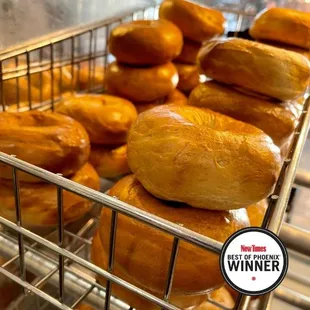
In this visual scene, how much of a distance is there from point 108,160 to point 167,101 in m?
0.21

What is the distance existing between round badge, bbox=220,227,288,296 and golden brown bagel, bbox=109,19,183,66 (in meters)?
0.49

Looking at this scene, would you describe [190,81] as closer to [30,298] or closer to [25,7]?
[25,7]

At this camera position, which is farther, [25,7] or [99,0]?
[99,0]

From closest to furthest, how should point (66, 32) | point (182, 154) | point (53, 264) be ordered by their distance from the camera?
point (182, 154)
point (53, 264)
point (66, 32)

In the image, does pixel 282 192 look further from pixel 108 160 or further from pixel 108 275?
pixel 108 160

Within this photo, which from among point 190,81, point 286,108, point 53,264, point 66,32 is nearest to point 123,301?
point 53,264

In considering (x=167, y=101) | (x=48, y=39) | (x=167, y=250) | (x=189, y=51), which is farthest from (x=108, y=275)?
(x=189, y=51)

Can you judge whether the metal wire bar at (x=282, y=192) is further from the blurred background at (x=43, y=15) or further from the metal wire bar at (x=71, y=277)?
the blurred background at (x=43, y=15)

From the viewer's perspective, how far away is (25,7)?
1.65 feet

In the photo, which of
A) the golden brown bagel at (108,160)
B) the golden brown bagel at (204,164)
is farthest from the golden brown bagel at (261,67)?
the golden brown bagel at (108,160)

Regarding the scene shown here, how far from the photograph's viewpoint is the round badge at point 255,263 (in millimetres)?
238

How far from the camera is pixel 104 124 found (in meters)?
0.59

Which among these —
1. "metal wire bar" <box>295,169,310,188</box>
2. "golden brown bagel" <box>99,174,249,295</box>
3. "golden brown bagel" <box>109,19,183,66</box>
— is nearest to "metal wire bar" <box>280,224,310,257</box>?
"metal wire bar" <box>295,169,310,188</box>

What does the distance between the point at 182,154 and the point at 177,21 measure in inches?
20.9
